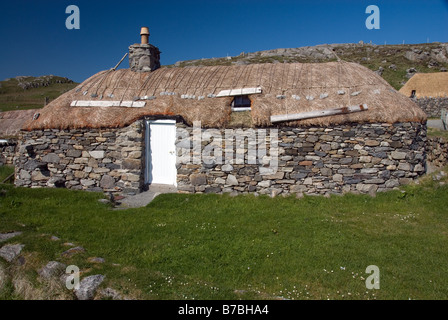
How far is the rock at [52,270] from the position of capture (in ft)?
18.4

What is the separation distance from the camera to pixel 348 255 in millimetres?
6527

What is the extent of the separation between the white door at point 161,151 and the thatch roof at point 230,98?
1.91 feet

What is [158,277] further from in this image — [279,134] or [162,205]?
[279,134]

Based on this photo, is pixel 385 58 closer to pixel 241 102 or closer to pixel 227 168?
pixel 241 102

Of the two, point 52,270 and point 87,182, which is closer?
point 52,270

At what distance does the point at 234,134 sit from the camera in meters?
11.2

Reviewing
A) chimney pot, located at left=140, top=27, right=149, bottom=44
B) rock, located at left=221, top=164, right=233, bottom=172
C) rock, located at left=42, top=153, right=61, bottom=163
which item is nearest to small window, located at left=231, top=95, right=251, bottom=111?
rock, located at left=221, top=164, right=233, bottom=172

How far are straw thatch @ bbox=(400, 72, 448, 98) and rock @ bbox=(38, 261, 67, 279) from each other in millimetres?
33951

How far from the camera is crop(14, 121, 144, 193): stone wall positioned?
11.9 meters

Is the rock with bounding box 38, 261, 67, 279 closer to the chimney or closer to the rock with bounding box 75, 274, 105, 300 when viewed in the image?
the rock with bounding box 75, 274, 105, 300

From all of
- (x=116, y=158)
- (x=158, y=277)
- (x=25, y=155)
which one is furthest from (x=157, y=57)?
(x=158, y=277)

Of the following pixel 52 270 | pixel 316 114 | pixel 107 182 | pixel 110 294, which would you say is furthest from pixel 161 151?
pixel 110 294

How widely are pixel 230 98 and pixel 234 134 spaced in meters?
1.50

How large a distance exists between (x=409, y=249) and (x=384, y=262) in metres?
1.01
